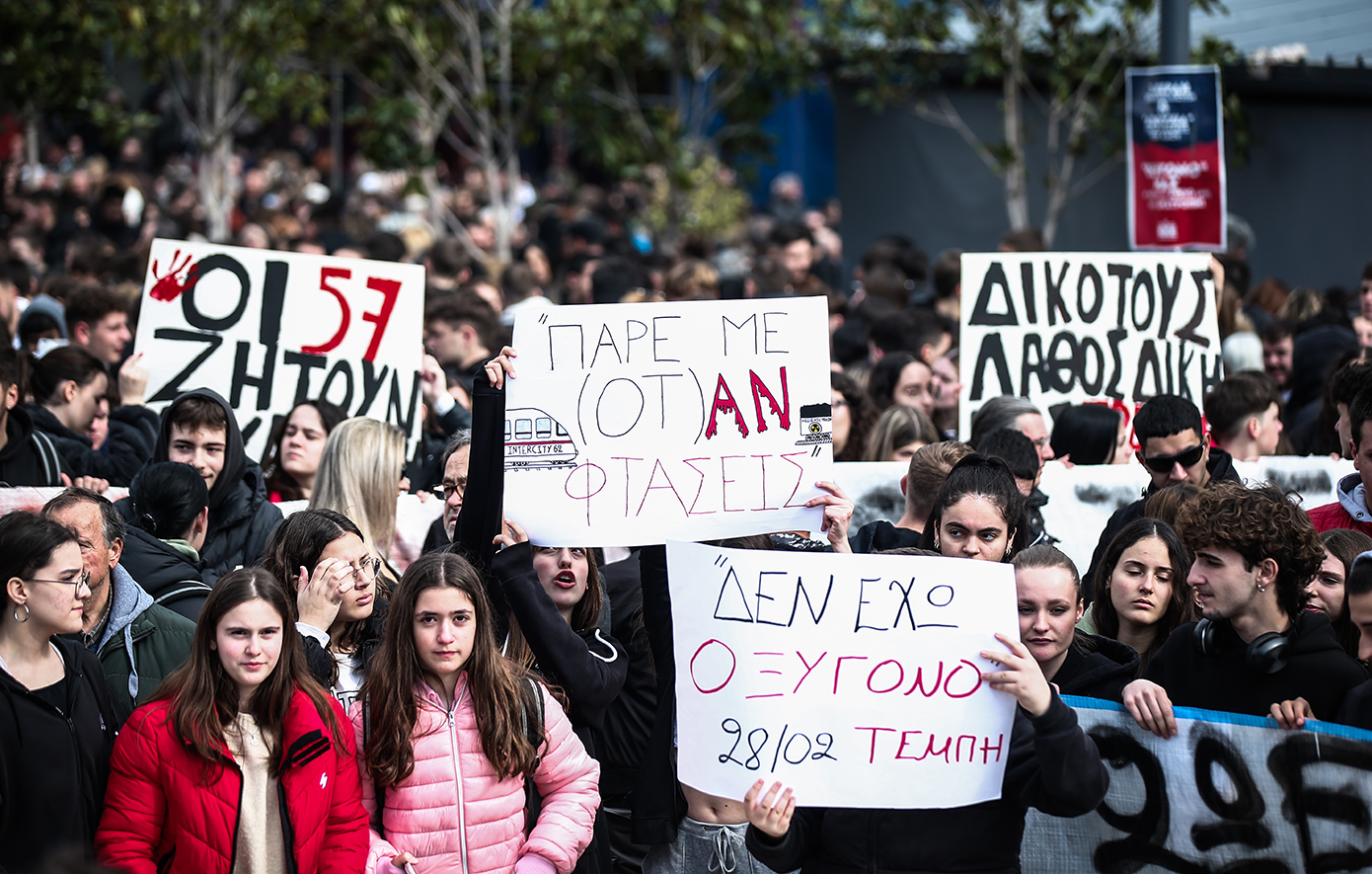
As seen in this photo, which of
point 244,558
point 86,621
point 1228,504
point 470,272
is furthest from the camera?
point 470,272

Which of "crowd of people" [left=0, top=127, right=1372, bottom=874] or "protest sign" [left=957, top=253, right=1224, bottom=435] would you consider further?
"protest sign" [left=957, top=253, right=1224, bottom=435]

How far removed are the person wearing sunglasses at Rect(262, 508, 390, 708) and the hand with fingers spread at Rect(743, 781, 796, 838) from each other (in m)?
1.33

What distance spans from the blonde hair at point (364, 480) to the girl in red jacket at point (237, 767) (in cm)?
158

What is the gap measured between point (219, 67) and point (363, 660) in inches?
477

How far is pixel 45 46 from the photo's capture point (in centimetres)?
1446

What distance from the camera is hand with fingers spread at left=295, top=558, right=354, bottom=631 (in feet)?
15.2

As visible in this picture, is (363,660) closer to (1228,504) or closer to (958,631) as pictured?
(958,631)

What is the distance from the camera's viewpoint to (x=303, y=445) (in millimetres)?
Answer: 6699

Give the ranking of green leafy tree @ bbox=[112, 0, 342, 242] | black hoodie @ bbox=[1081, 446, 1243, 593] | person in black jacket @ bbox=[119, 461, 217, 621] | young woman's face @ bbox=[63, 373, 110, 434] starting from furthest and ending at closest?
green leafy tree @ bbox=[112, 0, 342, 242], young woman's face @ bbox=[63, 373, 110, 434], black hoodie @ bbox=[1081, 446, 1243, 593], person in black jacket @ bbox=[119, 461, 217, 621]

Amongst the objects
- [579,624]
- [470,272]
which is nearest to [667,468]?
[579,624]

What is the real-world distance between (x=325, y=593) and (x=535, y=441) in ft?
2.61

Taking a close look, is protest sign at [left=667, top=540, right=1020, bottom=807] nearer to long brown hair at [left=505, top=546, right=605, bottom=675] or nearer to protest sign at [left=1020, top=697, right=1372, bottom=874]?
protest sign at [left=1020, top=697, right=1372, bottom=874]

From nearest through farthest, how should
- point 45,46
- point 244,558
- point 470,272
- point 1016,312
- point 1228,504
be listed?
point 1228,504
point 244,558
point 1016,312
point 470,272
point 45,46

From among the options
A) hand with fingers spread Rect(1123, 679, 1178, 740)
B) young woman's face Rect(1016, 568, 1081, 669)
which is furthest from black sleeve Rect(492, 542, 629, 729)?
hand with fingers spread Rect(1123, 679, 1178, 740)
